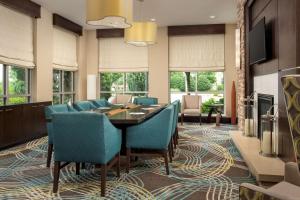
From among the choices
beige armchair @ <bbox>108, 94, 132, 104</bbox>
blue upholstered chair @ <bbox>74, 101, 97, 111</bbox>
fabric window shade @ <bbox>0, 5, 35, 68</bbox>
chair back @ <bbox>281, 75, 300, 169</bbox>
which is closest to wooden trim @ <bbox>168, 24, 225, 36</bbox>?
beige armchair @ <bbox>108, 94, 132, 104</bbox>

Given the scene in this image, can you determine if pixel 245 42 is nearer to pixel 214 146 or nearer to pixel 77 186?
pixel 214 146

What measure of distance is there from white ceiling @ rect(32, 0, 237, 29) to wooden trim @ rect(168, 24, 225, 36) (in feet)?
0.73

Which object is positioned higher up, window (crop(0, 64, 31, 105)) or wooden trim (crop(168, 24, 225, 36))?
wooden trim (crop(168, 24, 225, 36))

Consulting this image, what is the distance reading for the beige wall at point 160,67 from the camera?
8.69 m

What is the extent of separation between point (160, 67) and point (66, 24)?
3.08 meters

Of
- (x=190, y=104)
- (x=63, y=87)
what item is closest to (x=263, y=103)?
(x=190, y=104)

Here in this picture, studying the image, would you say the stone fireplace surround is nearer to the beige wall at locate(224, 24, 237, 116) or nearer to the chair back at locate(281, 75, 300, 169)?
the chair back at locate(281, 75, 300, 169)

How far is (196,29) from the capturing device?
27.6 feet

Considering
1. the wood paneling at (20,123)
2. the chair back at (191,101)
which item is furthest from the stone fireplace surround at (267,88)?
the wood paneling at (20,123)

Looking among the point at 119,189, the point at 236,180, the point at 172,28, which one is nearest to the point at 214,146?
the point at 236,180

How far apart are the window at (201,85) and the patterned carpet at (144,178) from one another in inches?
164

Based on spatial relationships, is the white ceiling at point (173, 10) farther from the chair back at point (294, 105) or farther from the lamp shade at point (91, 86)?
the chair back at point (294, 105)

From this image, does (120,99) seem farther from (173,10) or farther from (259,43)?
(259,43)

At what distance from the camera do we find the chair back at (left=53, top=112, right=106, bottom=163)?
2.65 meters
